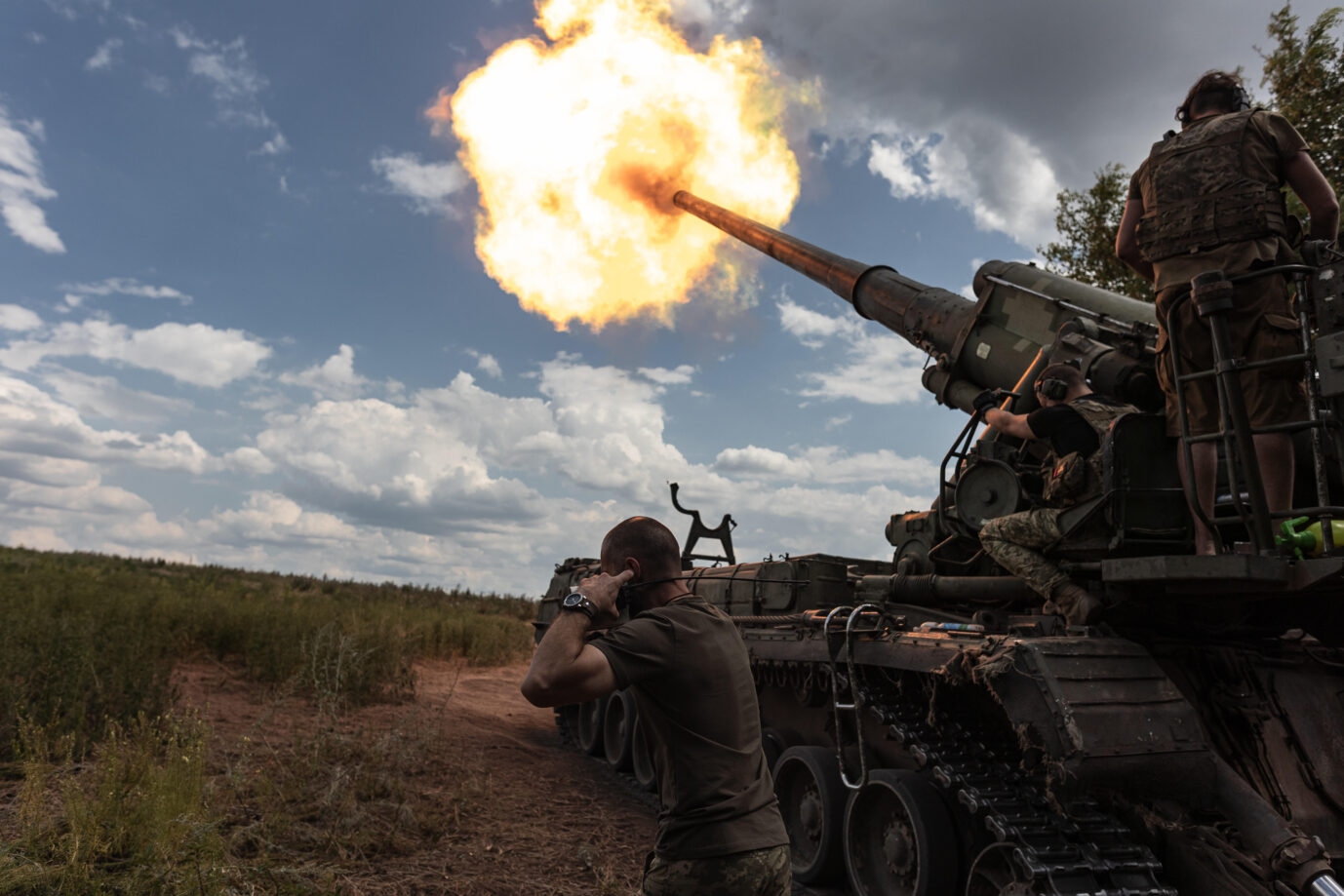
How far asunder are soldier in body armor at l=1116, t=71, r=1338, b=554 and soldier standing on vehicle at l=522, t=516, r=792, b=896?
8.29 feet

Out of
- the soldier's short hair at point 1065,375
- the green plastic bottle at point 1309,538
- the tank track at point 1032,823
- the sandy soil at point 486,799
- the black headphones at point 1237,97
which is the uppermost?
the black headphones at point 1237,97

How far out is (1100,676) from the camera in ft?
13.7

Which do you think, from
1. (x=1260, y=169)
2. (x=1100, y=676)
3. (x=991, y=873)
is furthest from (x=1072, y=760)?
(x=1260, y=169)

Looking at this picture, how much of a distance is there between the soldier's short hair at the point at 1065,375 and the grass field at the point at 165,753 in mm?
5041

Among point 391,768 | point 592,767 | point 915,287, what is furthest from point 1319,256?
point 592,767

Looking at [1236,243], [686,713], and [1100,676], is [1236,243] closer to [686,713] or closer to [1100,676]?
[1100,676]

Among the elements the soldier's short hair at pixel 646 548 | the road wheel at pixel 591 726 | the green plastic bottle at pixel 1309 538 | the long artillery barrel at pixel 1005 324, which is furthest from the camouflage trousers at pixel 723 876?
the road wheel at pixel 591 726

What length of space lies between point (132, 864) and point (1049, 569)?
5.29 meters

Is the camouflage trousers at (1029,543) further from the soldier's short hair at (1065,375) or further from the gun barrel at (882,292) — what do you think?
the gun barrel at (882,292)

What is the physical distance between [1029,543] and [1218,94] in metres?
2.52

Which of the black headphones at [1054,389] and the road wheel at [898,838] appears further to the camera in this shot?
the black headphones at [1054,389]

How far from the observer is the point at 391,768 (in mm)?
7852

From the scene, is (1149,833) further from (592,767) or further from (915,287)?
(592,767)

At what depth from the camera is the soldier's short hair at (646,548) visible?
118 inches
